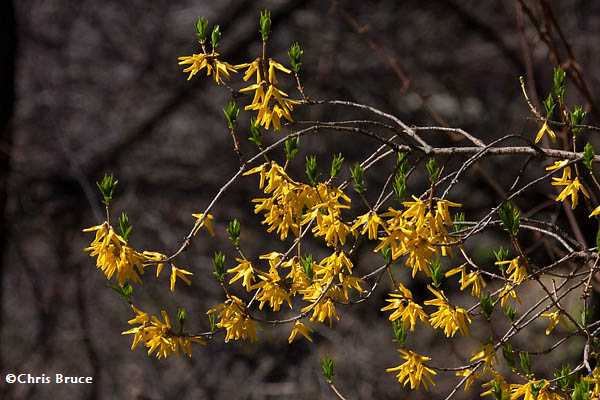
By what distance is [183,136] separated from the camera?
11.5ft

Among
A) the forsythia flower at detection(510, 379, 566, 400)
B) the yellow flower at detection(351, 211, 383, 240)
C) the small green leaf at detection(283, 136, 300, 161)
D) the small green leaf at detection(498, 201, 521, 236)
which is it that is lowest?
the forsythia flower at detection(510, 379, 566, 400)

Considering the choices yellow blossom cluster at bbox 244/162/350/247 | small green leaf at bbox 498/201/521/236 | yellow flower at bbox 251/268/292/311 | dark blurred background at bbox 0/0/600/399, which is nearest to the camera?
small green leaf at bbox 498/201/521/236

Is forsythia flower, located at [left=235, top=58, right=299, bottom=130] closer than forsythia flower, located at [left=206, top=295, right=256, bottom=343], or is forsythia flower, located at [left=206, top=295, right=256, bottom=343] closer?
forsythia flower, located at [left=235, top=58, right=299, bottom=130]

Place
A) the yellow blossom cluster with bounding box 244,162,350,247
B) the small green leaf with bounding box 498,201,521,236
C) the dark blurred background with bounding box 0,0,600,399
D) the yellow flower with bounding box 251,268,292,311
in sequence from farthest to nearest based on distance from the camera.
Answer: the dark blurred background with bounding box 0,0,600,399
the yellow flower with bounding box 251,268,292,311
the yellow blossom cluster with bounding box 244,162,350,247
the small green leaf with bounding box 498,201,521,236

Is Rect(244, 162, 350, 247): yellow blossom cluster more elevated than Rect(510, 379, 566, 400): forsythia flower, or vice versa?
Rect(244, 162, 350, 247): yellow blossom cluster

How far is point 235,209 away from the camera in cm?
345

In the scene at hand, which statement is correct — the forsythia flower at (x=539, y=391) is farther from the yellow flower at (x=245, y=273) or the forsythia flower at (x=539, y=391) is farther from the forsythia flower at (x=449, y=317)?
the yellow flower at (x=245, y=273)

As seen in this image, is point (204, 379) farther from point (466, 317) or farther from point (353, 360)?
point (466, 317)

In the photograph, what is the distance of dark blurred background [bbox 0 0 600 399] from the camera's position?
3.38m

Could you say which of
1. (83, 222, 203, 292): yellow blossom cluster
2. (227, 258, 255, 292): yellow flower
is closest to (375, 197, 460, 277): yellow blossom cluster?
(227, 258, 255, 292): yellow flower

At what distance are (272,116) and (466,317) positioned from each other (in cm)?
62

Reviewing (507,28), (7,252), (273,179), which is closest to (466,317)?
(273,179)

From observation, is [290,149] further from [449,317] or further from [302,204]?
[449,317]

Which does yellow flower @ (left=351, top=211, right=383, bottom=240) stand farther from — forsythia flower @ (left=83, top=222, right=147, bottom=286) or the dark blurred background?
the dark blurred background
